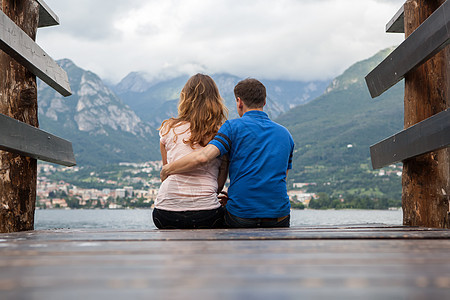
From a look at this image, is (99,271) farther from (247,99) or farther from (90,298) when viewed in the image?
(247,99)

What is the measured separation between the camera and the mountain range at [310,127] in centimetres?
11575

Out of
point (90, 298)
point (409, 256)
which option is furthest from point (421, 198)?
point (90, 298)

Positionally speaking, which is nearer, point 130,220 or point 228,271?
point 228,271

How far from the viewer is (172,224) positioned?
12.5ft

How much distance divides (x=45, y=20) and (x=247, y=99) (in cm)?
169

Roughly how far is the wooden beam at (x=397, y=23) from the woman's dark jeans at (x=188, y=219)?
6.47 feet

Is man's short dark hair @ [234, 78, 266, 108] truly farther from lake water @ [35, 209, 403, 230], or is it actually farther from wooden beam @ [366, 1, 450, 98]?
lake water @ [35, 209, 403, 230]

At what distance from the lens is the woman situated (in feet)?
12.4

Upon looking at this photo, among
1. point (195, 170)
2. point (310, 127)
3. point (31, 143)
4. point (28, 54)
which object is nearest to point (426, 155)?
point (195, 170)

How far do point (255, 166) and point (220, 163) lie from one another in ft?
1.27

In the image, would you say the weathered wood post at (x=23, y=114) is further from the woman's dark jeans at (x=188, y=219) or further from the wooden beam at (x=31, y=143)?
the woman's dark jeans at (x=188, y=219)

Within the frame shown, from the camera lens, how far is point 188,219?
3.76m

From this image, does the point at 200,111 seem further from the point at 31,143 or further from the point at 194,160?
the point at 31,143

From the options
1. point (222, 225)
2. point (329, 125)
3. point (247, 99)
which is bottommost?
point (222, 225)
